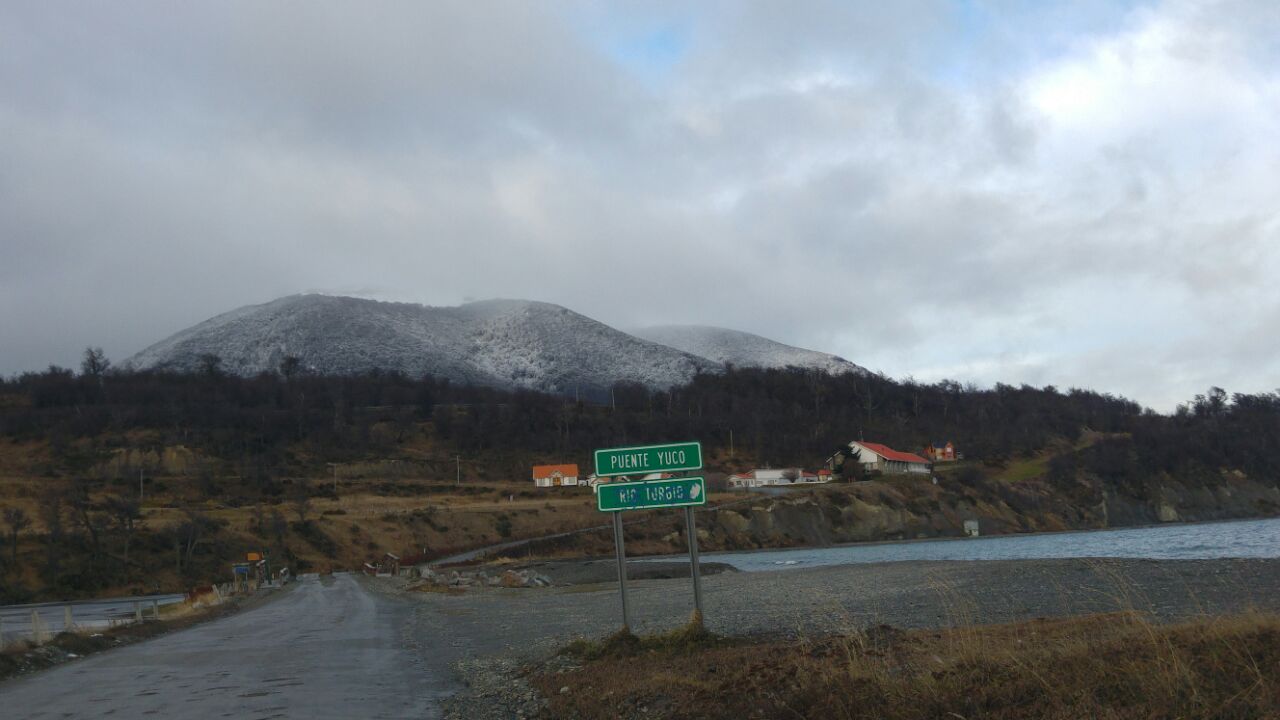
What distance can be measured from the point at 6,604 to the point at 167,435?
220 ft

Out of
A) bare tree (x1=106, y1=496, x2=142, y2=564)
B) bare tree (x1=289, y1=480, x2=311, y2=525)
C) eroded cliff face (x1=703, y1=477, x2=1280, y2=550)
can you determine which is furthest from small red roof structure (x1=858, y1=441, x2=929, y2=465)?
bare tree (x1=106, y1=496, x2=142, y2=564)

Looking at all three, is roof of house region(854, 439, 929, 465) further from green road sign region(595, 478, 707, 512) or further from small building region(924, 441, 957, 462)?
green road sign region(595, 478, 707, 512)

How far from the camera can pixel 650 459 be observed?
1426 cm

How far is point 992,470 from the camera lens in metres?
124

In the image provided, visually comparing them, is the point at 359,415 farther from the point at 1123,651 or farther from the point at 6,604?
the point at 1123,651

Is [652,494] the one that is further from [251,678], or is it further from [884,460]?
[884,460]

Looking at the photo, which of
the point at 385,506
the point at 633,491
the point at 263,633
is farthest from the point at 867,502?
the point at 633,491

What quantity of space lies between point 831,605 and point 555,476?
309 ft

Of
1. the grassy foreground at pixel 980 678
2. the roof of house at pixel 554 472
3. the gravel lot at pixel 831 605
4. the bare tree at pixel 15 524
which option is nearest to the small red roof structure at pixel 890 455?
the roof of house at pixel 554 472

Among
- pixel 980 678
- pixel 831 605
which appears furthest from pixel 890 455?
pixel 980 678

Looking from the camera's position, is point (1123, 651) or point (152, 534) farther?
point (152, 534)

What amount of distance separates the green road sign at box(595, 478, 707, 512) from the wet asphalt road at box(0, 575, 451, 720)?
3594 millimetres

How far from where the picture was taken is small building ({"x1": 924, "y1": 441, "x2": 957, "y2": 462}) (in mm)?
137250

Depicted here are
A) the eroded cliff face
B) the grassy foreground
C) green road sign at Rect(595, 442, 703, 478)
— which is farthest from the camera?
the eroded cliff face
